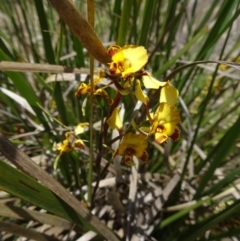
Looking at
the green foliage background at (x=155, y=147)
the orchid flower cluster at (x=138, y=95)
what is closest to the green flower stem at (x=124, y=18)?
the green foliage background at (x=155, y=147)

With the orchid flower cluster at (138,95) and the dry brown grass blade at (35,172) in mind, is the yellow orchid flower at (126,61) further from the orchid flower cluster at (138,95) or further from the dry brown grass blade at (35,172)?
→ the dry brown grass blade at (35,172)

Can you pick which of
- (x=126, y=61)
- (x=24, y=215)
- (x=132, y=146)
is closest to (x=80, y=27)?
(x=126, y=61)

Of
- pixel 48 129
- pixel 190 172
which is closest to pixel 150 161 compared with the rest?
pixel 190 172

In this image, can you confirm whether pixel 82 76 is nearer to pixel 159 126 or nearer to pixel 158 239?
pixel 159 126

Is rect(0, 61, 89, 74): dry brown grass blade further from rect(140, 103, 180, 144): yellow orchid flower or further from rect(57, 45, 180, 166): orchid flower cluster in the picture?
rect(140, 103, 180, 144): yellow orchid flower

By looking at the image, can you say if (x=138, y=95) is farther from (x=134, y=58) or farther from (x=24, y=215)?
(x=24, y=215)

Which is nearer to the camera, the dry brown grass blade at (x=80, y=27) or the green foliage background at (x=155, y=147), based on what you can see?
the dry brown grass blade at (x=80, y=27)
